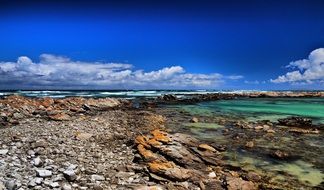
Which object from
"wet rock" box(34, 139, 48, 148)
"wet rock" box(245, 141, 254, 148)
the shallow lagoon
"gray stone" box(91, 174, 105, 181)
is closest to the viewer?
"gray stone" box(91, 174, 105, 181)

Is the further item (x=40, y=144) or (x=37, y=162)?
(x=40, y=144)

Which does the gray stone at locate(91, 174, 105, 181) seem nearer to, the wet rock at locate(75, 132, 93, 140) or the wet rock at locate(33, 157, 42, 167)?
the wet rock at locate(33, 157, 42, 167)

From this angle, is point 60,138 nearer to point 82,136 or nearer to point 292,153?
point 82,136

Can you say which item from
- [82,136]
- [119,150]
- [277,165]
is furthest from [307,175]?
[82,136]

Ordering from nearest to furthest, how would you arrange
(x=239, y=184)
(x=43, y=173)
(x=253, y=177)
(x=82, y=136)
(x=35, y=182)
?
(x=35, y=182) < (x=43, y=173) < (x=239, y=184) < (x=253, y=177) < (x=82, y=136)

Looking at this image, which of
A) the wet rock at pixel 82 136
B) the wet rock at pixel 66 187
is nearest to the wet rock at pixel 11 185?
the wet rock at pixel 66 187

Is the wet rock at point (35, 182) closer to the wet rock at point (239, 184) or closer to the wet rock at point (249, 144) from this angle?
the wet rock at point (239, 184)

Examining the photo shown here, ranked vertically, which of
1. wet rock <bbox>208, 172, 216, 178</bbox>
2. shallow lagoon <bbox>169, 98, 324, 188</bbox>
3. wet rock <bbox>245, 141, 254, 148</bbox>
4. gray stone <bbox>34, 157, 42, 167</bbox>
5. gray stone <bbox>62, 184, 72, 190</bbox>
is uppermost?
gray stone <bbox>34, 157, 42, 167</bbox>

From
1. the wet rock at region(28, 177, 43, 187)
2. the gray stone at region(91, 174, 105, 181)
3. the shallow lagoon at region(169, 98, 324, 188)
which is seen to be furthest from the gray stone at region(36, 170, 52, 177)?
the shallow lagoon at region(169, 98, 324, 188)

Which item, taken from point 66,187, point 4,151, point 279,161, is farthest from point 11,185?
point 279,161

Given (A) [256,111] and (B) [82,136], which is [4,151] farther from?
(A) [256,111]

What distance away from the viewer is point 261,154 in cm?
1506

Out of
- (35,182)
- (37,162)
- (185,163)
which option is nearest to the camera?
(35,182)

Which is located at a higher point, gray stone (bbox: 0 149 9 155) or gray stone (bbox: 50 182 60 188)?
gray stone (bbox: 0 149 9 155)
